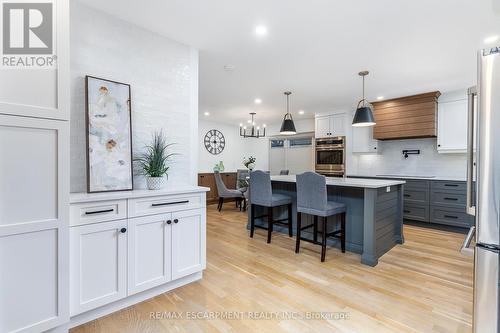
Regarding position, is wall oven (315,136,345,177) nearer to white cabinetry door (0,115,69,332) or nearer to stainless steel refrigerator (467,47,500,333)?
stainless steel refrigerator (467,47,500,333)

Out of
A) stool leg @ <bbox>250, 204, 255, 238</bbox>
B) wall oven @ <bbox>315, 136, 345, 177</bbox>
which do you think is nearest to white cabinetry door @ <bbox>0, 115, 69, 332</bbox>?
stool leg @ <bbox>250, 204, 255, 238</bbox>

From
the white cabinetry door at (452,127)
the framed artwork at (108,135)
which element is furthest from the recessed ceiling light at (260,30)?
the white cabinetry door at (452,127)

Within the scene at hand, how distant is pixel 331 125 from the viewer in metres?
6.04

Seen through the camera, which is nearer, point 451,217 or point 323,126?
point 451,217

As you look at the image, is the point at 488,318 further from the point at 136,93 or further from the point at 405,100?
the point at 405,100

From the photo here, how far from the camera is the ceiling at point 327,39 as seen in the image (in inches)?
82.4

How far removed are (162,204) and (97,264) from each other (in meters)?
0.63

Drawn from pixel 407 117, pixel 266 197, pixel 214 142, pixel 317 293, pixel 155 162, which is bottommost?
pixel 317 293

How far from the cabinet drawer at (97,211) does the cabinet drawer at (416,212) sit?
489 cm

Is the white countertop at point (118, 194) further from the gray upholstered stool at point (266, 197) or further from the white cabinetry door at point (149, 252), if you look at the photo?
the gray upholstered stool at point (266, 197)

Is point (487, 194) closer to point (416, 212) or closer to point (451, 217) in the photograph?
point (451, 217)

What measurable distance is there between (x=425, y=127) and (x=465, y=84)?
0.85 metres

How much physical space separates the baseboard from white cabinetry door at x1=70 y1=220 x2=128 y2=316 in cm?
10

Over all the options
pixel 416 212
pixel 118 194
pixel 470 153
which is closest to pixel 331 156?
pixel 416 212
